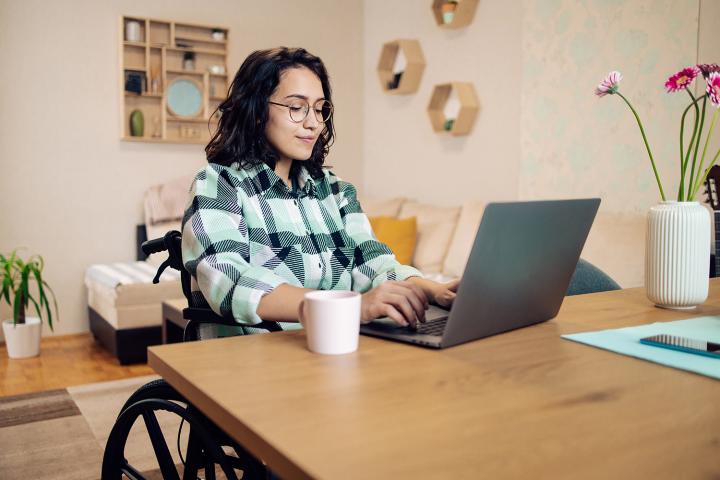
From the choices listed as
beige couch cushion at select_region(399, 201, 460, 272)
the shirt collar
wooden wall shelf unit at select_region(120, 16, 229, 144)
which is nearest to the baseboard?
wooden wall shelf unit at select_region(120, 16, 229, 144)

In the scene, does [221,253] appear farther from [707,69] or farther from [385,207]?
[385,207]

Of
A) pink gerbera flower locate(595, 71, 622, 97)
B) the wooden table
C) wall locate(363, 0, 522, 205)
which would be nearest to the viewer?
the wooden table

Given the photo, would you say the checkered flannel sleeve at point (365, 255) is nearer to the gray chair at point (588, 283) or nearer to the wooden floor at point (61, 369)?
the gray chair at point (588, 283)

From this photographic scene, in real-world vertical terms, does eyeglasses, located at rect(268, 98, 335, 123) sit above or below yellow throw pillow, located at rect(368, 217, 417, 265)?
above

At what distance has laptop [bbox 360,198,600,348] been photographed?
86 cm

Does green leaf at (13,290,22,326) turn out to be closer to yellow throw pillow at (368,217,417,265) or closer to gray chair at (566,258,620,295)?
yellow throw pillow at (368,217,417,265)

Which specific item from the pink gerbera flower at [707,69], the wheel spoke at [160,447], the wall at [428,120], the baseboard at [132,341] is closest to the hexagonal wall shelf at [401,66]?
the wall at [428,120]

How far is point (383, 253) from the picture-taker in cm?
154

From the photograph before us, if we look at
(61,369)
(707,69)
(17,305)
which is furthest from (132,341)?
(707,69)

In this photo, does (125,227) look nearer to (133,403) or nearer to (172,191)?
(172,191)

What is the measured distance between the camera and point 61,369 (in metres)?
3.57

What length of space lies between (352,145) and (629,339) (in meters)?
4.49

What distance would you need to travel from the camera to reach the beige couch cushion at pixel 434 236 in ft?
13.0

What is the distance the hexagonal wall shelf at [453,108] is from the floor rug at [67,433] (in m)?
2.39
